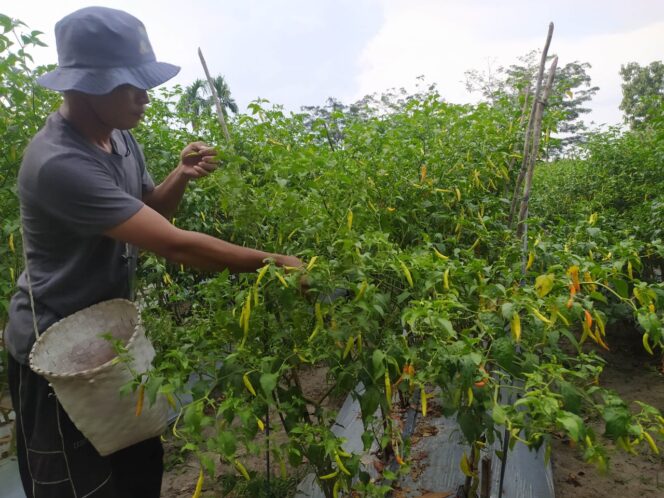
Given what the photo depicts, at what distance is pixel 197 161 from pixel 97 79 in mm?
528

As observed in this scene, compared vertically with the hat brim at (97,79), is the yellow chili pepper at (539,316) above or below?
below

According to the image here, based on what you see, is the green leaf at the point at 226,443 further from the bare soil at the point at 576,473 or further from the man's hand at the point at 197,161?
the bare soil at the point at 576,473

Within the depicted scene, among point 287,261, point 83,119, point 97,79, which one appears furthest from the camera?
point 83,119

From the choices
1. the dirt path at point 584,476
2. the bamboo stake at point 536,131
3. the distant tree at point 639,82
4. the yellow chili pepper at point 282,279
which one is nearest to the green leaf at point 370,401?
the yellow chili pepper at point 282,279

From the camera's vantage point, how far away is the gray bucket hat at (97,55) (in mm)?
1408

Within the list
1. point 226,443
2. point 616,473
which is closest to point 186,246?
point 226,443

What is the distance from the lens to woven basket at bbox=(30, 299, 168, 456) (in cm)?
136

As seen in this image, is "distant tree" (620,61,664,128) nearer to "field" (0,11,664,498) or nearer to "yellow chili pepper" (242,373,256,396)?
"field" (0,11,664,498)

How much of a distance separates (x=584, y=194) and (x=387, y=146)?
303 centimetres

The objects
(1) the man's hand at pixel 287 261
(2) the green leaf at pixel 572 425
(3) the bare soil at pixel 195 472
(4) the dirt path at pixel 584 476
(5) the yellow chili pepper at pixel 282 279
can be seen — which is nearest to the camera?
(2) the green leaf at pixel 572 425

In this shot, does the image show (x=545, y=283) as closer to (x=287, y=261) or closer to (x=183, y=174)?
(x=287, y=261)

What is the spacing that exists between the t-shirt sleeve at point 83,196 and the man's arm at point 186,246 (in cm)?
3

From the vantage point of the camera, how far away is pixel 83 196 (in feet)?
4.36

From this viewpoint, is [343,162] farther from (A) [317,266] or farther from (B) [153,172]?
(B) [153,172]
